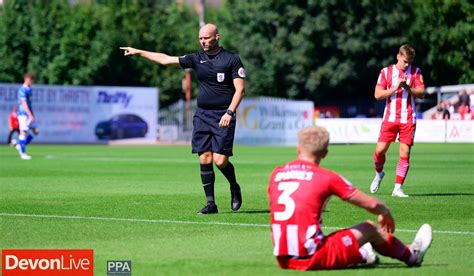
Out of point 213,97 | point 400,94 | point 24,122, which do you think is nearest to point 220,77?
point 213,97

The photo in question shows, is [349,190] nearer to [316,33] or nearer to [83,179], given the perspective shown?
[83,179]

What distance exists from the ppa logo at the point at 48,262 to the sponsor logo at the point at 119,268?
138 mm

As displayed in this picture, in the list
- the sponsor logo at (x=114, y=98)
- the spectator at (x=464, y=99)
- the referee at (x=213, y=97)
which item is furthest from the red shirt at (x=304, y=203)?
the sponsor logo at (x=114, y=98)

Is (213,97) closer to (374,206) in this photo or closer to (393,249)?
(393,249)

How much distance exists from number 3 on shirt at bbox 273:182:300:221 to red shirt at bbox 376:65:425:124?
8.67 m

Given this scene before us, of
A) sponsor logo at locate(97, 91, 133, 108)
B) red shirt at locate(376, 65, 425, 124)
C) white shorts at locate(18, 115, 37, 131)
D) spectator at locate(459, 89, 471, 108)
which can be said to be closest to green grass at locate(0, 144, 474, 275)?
red shirt at locate(376, 65, 425, 124)

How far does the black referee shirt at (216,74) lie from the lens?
1341 cm

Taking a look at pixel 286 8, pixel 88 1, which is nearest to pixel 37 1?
pixel 88 1

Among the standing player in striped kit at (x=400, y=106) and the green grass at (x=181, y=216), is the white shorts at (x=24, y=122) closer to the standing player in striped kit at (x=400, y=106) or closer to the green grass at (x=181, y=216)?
the green grass at (x=181, y=216)

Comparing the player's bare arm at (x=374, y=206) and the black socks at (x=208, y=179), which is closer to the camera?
the player's bare arm at (x=374, y=206)

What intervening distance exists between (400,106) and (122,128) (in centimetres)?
3529

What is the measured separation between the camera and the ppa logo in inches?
334

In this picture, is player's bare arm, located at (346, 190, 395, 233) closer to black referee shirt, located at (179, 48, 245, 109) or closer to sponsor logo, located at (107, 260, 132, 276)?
sponsor logo, located at (107, 260, 132, 276)

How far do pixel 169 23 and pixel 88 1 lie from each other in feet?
18.8
